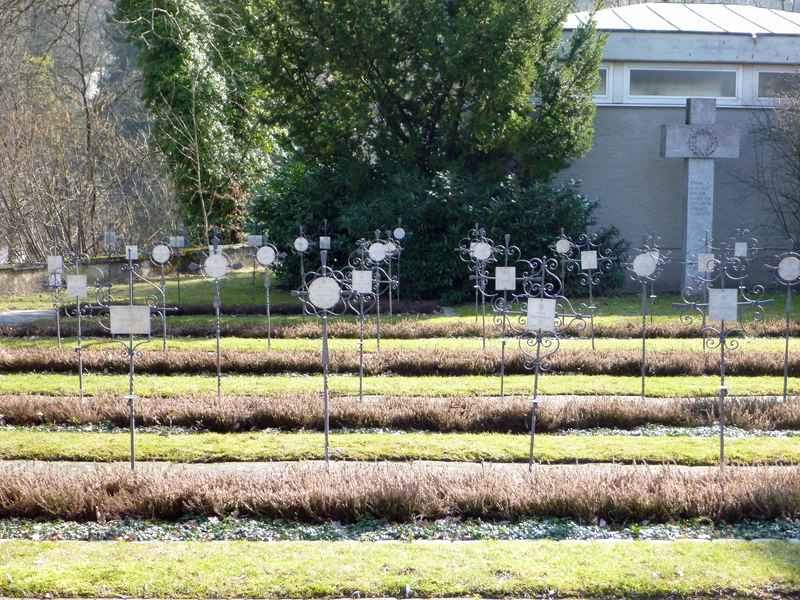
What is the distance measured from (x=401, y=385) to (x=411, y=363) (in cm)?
121

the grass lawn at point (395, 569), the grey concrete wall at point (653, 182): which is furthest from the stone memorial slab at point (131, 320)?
the grey concrete wall at point (653, 182)

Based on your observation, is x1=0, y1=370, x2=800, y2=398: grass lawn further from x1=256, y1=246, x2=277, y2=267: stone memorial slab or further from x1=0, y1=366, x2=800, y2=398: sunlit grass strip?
x1=256, y1=246, x2=277, y2=267: stone memorial slab

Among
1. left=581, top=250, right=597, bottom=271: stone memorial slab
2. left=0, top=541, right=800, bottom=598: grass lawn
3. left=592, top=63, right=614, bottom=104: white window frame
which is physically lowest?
left=0, top=541, right=800, bottom=598: grass lawn

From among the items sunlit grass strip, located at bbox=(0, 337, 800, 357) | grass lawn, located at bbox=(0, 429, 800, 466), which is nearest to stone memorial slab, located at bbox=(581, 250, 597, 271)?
sunlit grass strip, located at bbox=(0, 337, 800, 357)

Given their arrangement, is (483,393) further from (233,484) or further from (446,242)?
(446,242)

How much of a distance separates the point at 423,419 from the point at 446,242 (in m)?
11.3

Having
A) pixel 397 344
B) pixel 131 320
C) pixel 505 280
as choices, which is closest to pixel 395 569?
pixel 131 320

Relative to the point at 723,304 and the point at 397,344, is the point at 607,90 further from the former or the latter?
the point at 723,304

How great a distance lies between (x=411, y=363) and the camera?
45.4ft

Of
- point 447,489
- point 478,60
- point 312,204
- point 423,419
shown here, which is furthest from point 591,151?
point 447,489

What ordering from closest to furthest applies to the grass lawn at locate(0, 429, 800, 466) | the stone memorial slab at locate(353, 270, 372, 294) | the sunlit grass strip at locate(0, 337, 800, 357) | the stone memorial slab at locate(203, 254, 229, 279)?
the grass lawn at locate(0, 429, 800, 466), the stone memorial slab at locate(353, 270, 372, 294), the stone memorial slab at locate(203, 254, 229, 279), the sunlit grass strip at locate(0, 337, 800, 357)

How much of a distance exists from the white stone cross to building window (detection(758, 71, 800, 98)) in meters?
2.20

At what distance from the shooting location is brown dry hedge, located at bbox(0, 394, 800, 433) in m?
10.5

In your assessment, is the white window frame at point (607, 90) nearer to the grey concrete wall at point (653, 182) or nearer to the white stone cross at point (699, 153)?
the grey concrete wall at point (653, 182)
